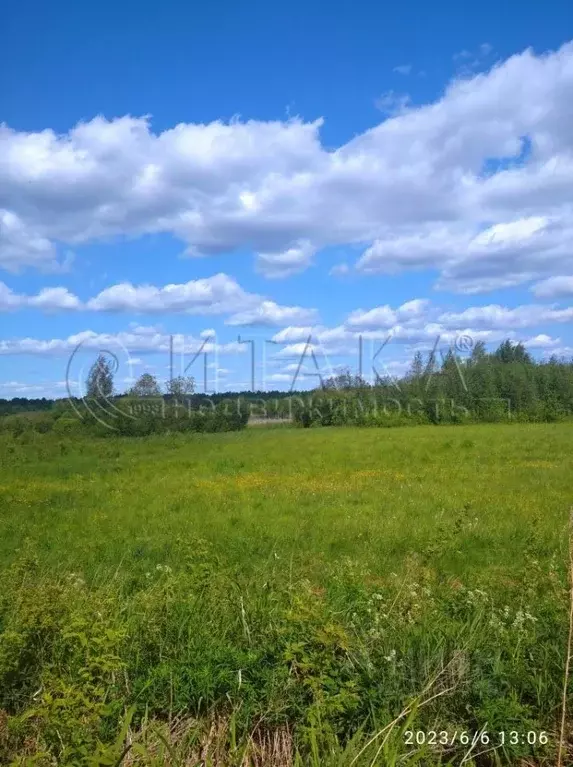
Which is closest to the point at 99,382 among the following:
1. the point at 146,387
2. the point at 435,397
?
the point at 146,387

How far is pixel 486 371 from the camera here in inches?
2928

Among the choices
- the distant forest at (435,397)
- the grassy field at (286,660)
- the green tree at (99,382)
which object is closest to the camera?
the grassy field at (286,660)

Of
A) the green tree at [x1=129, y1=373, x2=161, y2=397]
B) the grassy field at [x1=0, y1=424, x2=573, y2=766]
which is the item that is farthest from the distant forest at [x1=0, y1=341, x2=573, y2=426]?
the grassy field at [x1=0, y1=424, x2=573, y2=766]

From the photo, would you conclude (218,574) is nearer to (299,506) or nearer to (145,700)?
(145,700)

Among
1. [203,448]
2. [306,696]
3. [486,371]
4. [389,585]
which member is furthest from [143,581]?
[486,371]

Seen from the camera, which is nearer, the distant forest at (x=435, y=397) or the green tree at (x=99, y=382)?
the green tree at (x=99, y=382)

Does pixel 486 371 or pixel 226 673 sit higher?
pixel 486 371

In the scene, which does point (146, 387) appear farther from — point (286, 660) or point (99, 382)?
point (286, 660)

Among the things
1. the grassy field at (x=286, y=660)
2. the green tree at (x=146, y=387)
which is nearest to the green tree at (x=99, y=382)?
the green tree at (x=146, y=387)

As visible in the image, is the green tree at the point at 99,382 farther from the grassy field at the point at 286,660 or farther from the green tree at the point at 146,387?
the grassy field at the point at 286,660

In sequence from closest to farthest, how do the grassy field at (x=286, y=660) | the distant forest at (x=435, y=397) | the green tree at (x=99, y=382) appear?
the grassy field at (x=286, y=660)
the green tree at (x=99, y=382)
the distant forest at (x=435, y=397)

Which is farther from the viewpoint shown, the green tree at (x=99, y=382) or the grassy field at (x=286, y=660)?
the green tree at (x=99, y=382)

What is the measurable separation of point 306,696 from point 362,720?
360mm

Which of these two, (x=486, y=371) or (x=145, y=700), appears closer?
(x=145, y=700)
